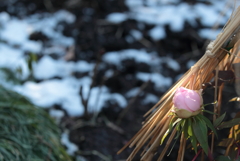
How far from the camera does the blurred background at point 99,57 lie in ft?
5.01

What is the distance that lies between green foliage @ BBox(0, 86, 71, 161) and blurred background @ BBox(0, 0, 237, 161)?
11cm

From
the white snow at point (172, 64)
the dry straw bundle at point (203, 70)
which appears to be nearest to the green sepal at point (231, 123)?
the dry straw bundle at point (203, 70)

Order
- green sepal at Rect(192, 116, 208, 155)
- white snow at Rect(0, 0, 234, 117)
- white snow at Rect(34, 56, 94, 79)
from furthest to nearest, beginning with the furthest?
white snow at Rect(34, 56, 94, 79)
white snow at Rect(0, 0, 234, 117)
green sepal at Rect(192, 116, 208, 155)

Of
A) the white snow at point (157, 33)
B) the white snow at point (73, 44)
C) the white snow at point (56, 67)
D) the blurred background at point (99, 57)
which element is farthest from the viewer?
the white snow at point (157, 33)

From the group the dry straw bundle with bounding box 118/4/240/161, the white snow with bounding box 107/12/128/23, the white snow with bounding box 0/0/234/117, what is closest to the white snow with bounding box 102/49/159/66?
the white snow with bounding box 0/0/234/117

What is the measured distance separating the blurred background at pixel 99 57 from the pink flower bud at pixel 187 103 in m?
0.72

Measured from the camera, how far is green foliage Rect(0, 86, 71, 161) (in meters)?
1.15

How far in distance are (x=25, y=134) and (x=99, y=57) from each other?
465mm

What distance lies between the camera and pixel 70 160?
51.8 inches

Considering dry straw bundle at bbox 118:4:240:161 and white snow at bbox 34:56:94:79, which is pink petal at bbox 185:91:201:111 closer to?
dry straw bundle at bbox 118:4:240:161

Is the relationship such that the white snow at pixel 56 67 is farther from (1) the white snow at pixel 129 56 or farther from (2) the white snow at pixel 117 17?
(2) the white snow at pixel 117 17

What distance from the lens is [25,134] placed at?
4.08ft

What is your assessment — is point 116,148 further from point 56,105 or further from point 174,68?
point 174,68

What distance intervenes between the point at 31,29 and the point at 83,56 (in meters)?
0.52
